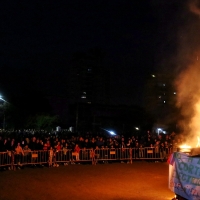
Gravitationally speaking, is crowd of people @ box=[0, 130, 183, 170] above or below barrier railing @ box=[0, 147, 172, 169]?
above

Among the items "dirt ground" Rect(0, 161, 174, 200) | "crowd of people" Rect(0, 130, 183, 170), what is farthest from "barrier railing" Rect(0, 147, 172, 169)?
"dirt ground" Rect(0, 161, 174, 200)

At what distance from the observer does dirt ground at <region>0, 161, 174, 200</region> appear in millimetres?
11672

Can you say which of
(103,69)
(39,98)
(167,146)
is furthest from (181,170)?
(103,69)

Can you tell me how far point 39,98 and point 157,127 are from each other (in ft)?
54.6

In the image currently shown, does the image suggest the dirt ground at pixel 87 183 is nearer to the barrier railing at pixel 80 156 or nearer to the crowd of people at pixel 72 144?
the barrier railing at pixel 80 156

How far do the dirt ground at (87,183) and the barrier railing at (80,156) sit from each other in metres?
0.70

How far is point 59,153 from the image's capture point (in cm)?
1895

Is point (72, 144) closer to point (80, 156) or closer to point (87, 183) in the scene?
point (80, 156)

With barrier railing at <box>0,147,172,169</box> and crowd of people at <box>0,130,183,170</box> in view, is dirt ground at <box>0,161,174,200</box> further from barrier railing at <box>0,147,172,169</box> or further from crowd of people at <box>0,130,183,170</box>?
crowd of people at <box>0,130,183,170</box>

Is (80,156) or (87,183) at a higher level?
(80,156)

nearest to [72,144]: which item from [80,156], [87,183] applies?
[80,156]

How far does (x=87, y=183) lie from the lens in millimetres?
13867

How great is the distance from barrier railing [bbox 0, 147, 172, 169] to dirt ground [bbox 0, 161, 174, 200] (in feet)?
2.30

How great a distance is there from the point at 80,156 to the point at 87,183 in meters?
5.87
